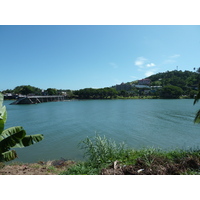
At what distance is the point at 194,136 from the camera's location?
503 inches

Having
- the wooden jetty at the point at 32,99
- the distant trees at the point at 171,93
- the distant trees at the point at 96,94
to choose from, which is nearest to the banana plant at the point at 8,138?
the wooden jetty at the point at 32,99

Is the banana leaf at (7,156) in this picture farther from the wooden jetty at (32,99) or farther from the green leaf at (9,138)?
the wooden jetty at (32,99)

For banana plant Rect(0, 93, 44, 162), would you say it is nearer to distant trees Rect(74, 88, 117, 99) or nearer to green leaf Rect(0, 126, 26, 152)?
green leaf Rect(0, 126, 26, 152)

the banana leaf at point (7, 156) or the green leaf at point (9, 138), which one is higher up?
the green leaf at point (9, 138)

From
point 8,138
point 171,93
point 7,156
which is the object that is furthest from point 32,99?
point 8,138

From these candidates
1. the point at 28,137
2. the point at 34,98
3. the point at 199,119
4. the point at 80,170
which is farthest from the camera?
the point at 34,98

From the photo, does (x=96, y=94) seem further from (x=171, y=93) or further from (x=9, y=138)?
(x=9, y=138)

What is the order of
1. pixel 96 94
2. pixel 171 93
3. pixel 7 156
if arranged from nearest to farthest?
pixel 7 156, pixel 171 93, pixel 96 94

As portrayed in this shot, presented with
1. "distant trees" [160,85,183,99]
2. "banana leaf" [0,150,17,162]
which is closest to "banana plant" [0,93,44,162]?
"banana leaf" [0,150,17,162]

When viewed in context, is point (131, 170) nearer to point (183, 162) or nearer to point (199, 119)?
point (183, 162)

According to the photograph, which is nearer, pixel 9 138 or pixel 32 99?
pixel 9 138

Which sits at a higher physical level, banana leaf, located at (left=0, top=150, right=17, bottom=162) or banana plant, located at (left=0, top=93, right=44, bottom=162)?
banana plant, located at (left=0, top=93, right=44, bottom=162)

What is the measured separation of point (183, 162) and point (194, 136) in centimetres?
1009
